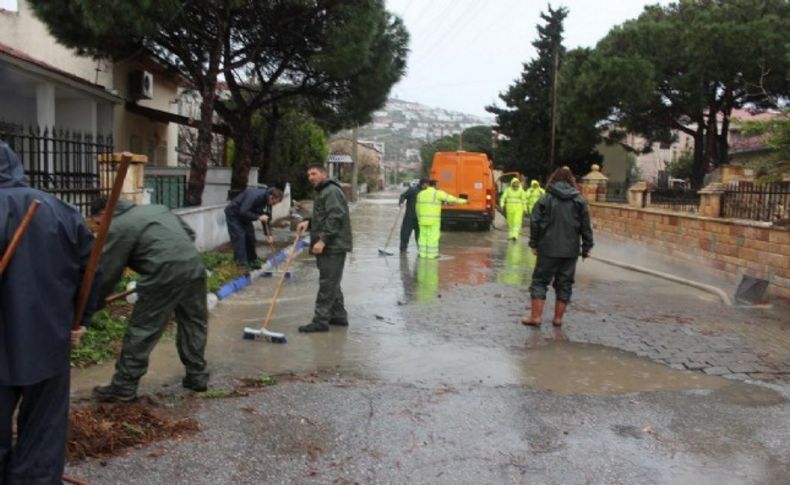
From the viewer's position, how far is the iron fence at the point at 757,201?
994cm

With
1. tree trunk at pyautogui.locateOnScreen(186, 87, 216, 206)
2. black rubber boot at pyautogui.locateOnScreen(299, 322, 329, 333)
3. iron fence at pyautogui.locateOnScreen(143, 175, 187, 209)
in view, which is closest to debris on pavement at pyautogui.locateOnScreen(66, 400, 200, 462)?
black rubber boot at pyautogui.locateOnScreen(299, 322, 329, 333)

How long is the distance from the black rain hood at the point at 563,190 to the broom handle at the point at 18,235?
18.7 ft

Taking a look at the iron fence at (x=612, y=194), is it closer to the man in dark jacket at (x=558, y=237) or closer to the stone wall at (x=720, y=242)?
the stone wall at (x=720, y=242)

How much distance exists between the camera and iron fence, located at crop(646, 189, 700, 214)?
14.6m

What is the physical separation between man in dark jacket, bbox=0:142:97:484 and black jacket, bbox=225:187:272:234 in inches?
301

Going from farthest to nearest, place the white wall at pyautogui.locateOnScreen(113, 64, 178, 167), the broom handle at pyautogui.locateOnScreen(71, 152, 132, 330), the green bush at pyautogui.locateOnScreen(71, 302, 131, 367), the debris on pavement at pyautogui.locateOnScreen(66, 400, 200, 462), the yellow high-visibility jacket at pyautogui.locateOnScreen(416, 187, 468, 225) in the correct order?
the white wall at pyautogui.locateOnScreen(113, 64, 178, 167)
the yellow high-visibility jacket at pyautogui.locateOnScreen(416, 187, 468, 225)
the green bush at pyautogui.locateOnScreen(71, 302, 131, 367)
the debris on pavement at pyautogui.locateOnScreen(66, 400, 200, 462)
the broom handle at pyautogui.locateOnScreen(71, 152, 132, 330)

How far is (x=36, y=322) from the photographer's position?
9.02ft

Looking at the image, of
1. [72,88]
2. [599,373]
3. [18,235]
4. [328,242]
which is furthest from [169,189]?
[18,235]

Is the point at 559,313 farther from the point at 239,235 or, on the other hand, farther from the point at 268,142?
the point at 268,142

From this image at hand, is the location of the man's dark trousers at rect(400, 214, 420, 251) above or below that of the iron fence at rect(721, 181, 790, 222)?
below

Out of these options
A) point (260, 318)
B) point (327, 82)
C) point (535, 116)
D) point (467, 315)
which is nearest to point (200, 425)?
point (260, 318)

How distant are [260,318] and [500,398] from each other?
340cm

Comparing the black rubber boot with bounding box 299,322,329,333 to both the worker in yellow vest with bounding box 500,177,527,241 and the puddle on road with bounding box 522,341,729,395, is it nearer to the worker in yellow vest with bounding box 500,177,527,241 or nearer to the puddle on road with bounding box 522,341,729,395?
the puddle on road with bounding box 522,341,729,395

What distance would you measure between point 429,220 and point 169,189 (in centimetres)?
521
